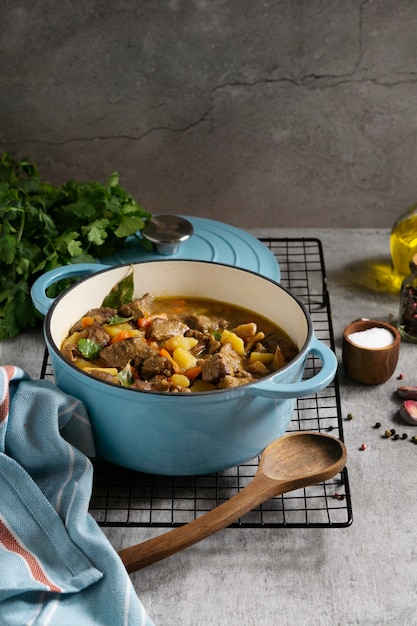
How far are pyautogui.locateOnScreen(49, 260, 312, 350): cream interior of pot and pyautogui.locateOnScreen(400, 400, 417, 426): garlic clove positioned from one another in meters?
0.31

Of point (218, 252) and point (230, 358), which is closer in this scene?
point (230, 358)

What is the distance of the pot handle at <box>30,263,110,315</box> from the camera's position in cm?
188

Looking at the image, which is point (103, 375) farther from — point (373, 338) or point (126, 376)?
point (373, 338)

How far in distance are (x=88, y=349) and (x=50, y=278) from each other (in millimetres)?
219

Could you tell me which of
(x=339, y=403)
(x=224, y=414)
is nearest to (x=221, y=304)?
(x=339, y=403)

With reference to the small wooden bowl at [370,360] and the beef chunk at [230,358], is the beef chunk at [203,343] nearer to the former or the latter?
the beef chunk at [230,358]

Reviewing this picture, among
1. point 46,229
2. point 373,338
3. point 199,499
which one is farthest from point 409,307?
point 46,229

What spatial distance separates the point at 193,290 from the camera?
81.6 inches

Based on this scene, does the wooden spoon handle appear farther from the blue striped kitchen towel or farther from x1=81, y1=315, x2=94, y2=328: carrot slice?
x1=81, y1=315, x2=94, y2=328: carrot slice

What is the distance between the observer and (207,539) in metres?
1.64

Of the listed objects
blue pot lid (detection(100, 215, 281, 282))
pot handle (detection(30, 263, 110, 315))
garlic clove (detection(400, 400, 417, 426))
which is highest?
pot handle (detection(30, 263, 110, 315))

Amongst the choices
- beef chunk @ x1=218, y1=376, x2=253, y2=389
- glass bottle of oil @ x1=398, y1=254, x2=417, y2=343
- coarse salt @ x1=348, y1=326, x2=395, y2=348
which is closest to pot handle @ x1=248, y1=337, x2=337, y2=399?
beef chunk @ x1=218, y1=376, x2=253, y2=389

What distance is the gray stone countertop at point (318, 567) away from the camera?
1.49 m

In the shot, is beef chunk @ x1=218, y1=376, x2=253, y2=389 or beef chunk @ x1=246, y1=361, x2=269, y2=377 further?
beef chunk @ x1=246, y1=361, x2=269, y2=377
